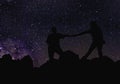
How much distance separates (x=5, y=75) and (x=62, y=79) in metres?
3.07

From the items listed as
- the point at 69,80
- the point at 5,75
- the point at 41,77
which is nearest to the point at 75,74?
the point at 69,80

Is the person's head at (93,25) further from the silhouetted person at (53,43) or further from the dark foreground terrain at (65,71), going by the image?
the silhouetted person at (53,43)

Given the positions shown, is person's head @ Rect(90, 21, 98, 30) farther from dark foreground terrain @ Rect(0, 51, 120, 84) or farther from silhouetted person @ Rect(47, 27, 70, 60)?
silhouetted person @ Rect(47, 27, 70, 60)

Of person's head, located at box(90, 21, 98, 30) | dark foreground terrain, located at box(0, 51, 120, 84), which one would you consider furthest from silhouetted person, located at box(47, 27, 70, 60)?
person's head, located at box(90, 21, 98, 30)

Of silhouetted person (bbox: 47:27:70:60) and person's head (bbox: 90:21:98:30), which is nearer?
person's head (bbox: 90:21:98:30)

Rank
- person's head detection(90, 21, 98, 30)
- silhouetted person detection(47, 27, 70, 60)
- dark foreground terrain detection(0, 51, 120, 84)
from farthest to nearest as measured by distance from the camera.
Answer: silhouetted person detection(47, 27, 70, 60), person's head detection(90, 21, 98, 30), dark foreground terrain detection(0, 51, 120, 84)

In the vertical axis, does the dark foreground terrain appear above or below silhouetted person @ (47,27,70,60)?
below

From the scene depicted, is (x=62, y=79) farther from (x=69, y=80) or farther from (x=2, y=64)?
(x=2, y=64)

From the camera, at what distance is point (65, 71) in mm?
18141

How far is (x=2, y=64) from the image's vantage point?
19031 millimetres

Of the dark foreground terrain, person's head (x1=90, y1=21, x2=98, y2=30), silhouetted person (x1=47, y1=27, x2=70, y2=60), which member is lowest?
the dark foreground terrain

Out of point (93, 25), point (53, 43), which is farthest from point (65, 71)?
point (93, 25)

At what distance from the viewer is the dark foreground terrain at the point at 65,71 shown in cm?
1762

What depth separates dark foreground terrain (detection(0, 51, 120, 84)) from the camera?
17625 mm
